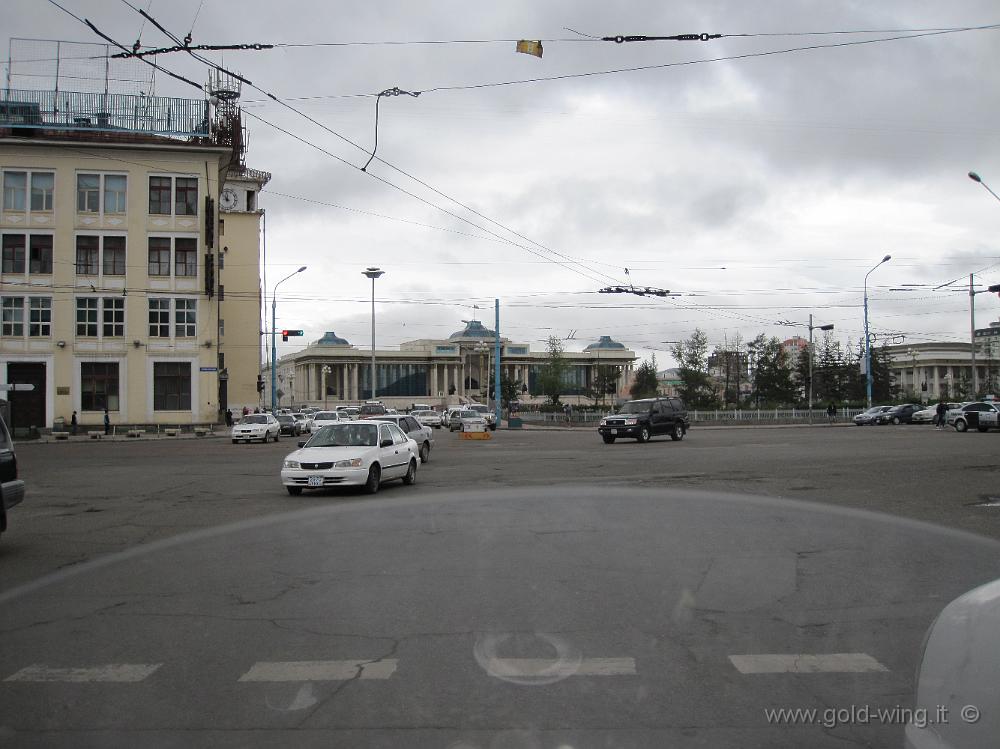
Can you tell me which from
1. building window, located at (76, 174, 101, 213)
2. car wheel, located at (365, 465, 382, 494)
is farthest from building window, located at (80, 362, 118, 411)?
car wheel, located at (365, 465, 382, 494)

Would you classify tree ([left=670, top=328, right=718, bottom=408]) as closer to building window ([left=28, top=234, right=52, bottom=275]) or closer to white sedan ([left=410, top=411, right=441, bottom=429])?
white sedan ([left=410, top=411, right=441, bottom=429])

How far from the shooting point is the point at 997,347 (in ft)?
475

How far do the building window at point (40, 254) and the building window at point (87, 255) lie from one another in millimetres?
1529

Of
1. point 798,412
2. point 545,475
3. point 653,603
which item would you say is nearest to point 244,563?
point 653,603

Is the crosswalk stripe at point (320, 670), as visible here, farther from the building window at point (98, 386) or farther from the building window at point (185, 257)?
the building window at point (185, 257)

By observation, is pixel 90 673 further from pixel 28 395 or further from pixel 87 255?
pixel 87 255

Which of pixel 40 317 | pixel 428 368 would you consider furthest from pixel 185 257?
pixel 428 368

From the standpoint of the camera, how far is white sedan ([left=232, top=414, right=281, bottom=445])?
138 feet

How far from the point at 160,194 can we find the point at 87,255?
548 cm

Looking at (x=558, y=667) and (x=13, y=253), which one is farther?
(x=13, y=253)

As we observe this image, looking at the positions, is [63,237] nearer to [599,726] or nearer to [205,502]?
[205,502]

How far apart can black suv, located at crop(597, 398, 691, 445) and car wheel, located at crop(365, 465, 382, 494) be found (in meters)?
20.0

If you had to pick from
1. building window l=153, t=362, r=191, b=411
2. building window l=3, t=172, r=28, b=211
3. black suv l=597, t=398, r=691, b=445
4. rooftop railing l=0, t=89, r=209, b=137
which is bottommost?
black suv l=597, t=398, r=691, b=445

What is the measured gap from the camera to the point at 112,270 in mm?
51688
